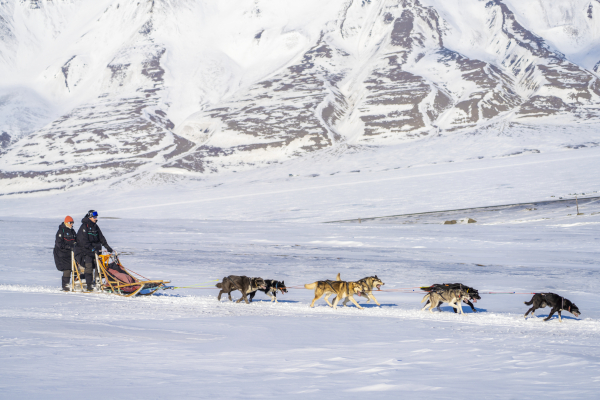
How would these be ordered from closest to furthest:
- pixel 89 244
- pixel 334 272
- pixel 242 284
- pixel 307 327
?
1. pixel 307 327
2. pixel 242 284
3. pixel 89 244
4. pixel 334 272

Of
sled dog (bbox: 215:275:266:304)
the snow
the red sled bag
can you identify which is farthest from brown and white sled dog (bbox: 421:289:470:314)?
the red sled bag

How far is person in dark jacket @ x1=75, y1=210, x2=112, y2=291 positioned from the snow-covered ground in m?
0.73

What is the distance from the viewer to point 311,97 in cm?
14712

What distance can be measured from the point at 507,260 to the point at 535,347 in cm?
1333

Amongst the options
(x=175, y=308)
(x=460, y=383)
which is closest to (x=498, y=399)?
(x=460, y=383)

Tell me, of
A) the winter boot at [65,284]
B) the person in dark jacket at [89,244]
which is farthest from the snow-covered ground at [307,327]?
the person in dark jacket at [89,244]

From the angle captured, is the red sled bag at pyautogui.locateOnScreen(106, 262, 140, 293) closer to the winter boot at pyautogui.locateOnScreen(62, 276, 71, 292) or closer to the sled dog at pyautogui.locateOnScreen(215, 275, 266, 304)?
the winter boot at pyautogui.locateOnScreen(62, 276, 71, 292)

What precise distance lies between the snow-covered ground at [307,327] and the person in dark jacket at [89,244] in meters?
0.73

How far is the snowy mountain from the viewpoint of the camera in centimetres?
12038

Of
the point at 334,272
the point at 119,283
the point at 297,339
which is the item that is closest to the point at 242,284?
the point at 119,283

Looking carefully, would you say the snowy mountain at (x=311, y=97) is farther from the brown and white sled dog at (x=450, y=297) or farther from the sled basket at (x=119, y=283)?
the sled basket at (x=119, y=283)

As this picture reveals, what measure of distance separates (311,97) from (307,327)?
142 m

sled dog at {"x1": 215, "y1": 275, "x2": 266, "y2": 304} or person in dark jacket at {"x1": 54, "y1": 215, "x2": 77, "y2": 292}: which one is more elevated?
person in dark jacket at {"x1": 54, "y1": 215, "x2": 77, "y2": 292}

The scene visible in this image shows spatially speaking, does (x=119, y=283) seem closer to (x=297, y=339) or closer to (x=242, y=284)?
(x=242, y=284)
